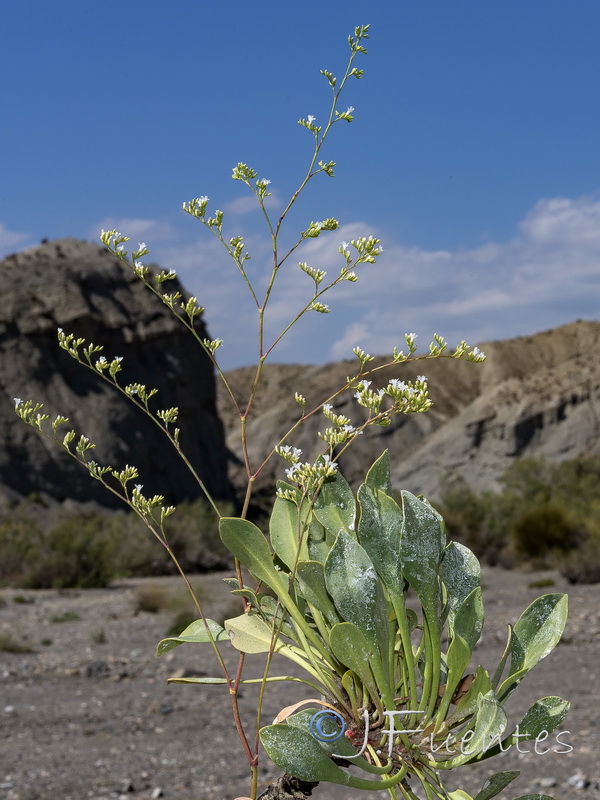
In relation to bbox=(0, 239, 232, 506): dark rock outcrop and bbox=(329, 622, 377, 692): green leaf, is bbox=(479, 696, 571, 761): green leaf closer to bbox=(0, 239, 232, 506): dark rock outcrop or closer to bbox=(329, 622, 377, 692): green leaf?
bbox=(329, 622, 377, 692): green leaf

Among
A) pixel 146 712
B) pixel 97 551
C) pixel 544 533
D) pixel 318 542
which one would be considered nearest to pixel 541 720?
pixel 318 542

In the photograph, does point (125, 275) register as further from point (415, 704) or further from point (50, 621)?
point (415, 704)

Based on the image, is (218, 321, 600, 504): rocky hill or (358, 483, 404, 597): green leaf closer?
(358, 483, 404, 597): green leaf

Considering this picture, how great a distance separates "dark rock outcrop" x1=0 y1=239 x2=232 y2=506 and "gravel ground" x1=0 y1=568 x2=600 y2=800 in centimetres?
1166

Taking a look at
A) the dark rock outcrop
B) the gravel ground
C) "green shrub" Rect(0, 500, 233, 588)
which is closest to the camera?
the gravel ground

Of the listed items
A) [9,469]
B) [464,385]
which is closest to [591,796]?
[9,469]

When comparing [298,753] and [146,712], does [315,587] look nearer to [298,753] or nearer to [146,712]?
[298,753]

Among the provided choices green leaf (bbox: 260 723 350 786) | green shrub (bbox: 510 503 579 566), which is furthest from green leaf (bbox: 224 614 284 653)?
green shrub (bbox: 510 503 579 566)

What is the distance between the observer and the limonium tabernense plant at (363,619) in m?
1.21

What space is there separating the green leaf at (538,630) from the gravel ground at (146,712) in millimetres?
2074

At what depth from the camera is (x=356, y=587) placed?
122 centimetres

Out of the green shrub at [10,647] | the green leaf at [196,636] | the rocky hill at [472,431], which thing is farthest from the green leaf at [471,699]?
the rocky hill at [472,431]

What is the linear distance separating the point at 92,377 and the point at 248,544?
91.0ft

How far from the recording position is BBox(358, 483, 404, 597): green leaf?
1.33m
